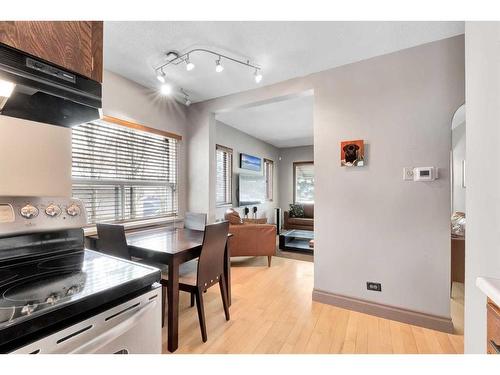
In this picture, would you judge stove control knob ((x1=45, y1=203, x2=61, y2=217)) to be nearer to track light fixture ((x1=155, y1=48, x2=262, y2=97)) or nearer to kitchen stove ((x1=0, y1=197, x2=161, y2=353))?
kitchen stove ((x1=0, y1=197, x2=161, y2=353))

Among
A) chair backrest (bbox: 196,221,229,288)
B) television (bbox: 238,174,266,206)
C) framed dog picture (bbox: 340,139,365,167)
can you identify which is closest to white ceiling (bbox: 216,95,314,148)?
television (bbox: 238,174,266,206)

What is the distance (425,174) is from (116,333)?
92.4 inches

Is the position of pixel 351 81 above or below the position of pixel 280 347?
above

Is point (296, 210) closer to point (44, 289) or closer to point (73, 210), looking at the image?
point (73, 210)

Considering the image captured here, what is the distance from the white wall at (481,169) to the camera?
1.00m

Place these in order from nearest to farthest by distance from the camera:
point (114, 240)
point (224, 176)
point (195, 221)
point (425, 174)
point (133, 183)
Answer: point (114, 240)
point (425, 174)
point (133, 183)
point (195, 221)
point (224, 176)

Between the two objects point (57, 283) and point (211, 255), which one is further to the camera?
point (211, 255)

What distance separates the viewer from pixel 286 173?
279 inches

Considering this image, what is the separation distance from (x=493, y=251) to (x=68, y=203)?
2.07m

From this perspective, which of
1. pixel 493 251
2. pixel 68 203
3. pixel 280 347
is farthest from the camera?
pixel 280 347

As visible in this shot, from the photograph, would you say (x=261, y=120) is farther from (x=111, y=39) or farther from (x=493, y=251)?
(x=493, y=251)

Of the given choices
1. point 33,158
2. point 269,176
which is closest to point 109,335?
point 33,158

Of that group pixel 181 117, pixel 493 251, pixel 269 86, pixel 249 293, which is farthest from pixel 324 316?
pixel 181 117

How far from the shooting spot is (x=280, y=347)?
1696mm
